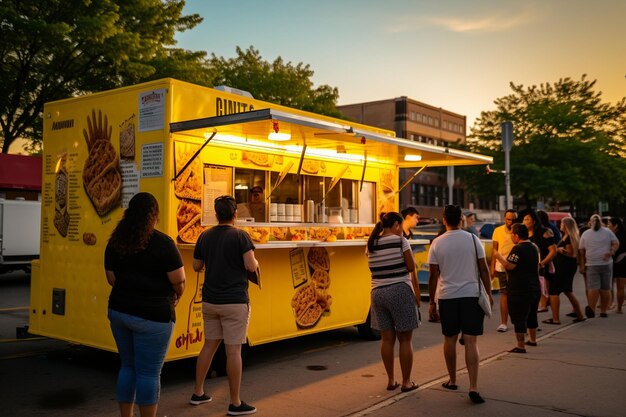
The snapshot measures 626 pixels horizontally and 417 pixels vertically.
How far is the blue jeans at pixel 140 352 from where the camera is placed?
4.54 metres

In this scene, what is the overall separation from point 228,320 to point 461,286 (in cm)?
230

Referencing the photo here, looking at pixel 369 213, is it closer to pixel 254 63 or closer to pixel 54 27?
pixel 54 27

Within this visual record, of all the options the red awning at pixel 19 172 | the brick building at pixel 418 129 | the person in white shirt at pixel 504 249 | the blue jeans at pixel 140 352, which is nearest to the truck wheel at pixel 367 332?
the person in white shirt at pixel 504 249

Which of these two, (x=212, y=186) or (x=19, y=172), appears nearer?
(x=212, y=186)

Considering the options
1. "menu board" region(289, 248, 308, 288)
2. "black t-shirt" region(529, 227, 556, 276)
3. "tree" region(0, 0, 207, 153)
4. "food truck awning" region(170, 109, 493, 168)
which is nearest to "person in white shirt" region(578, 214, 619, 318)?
"black t-shirt" region(529, 227, 556, 276)

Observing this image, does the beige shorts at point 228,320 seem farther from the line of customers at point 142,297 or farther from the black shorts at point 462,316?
the black shorts at point 462,316

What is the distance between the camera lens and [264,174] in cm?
851

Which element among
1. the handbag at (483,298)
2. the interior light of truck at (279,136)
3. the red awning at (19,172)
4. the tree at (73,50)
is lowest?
the handbag at (483,298)

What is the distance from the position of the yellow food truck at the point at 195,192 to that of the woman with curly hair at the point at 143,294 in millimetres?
2179

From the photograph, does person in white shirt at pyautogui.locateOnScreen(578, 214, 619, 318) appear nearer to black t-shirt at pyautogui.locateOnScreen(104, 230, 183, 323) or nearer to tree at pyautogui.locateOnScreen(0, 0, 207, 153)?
black t-shirt at pyautogui.locateOnScreen(104, 230, 183, 323)

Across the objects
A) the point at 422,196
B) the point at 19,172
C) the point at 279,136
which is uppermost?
the point at 422,196

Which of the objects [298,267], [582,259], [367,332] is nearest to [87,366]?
[298,267]

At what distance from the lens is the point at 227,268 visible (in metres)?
5.80

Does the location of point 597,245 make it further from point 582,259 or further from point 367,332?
point 367,332
